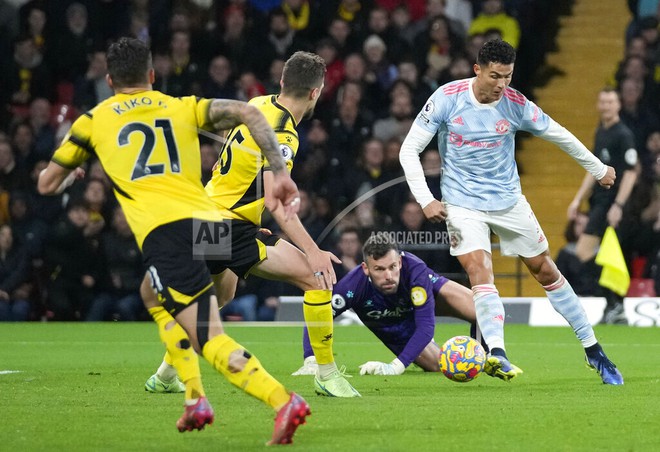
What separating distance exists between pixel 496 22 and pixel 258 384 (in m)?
12.9

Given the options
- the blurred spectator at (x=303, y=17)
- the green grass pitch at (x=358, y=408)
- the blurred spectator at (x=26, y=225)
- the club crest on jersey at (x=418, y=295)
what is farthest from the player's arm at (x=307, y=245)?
the blurred spectator at (x=303, y=17)

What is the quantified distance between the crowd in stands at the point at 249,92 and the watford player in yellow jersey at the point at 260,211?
256 inches

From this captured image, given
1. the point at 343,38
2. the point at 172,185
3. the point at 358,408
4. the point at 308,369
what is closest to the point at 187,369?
the point at 172,185

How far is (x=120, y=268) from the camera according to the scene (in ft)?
50.0

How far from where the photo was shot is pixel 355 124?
16391 millimetres

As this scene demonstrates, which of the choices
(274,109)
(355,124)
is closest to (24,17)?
(355,124)

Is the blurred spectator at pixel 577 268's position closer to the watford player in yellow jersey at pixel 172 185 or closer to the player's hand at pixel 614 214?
the player's hand at pixel 614 214

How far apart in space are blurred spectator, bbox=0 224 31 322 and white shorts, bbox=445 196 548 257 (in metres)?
7.97

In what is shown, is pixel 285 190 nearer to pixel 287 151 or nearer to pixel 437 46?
pixel 287 151

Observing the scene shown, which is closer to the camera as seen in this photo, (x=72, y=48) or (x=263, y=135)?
(x=263, y=135)

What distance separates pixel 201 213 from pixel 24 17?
12.6 m

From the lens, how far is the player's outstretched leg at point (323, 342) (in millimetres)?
7762

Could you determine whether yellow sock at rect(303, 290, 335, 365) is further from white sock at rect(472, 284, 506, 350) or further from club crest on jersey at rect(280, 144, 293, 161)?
white sock at rect(472, 284, 506, 350)

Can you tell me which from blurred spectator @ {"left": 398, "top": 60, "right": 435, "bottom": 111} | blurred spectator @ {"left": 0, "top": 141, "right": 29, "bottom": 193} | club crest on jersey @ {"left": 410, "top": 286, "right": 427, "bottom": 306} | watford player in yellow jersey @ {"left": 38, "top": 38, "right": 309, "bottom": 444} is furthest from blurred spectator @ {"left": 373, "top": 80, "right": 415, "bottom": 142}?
watford player in yellow jersey @ {"left": 38, "top": 38, "right": 309, "bottom": 444}
